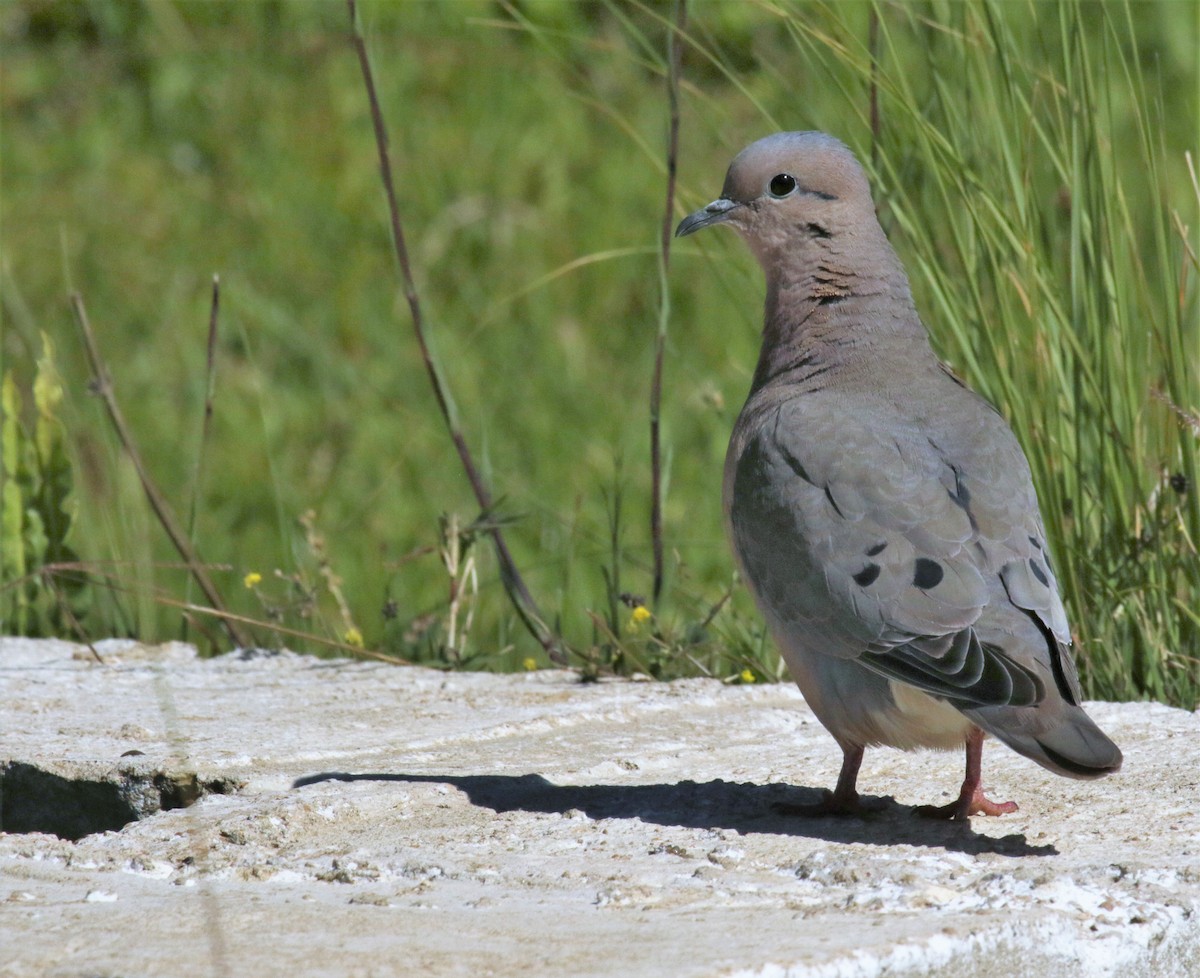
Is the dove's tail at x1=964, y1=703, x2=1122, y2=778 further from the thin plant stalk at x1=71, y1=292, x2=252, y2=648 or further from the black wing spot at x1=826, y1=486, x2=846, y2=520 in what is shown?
the thin plant stalk at x1=71, y1=292, x2=252, y2=648

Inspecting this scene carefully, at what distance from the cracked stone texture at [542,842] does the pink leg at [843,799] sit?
30mm

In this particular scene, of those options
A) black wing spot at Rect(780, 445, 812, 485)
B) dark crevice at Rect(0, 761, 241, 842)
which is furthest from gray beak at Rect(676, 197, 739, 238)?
dark crevice at Rect(0, 761, 241, 842)

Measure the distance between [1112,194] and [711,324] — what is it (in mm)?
3105

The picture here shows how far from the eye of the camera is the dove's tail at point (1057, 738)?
8.79 ft

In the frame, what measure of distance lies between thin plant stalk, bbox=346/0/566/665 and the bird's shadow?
3.65 feet

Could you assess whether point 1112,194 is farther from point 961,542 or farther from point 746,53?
point 746,53

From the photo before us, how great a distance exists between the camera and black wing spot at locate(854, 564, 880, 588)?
3.00 m

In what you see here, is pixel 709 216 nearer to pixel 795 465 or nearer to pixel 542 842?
pixel 795 465

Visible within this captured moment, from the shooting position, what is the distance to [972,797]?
300 cm

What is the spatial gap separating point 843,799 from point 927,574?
1.32 ft

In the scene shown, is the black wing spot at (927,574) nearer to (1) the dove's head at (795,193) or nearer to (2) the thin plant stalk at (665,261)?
(1) the dove's head at (795,193)

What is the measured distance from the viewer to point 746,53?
816 cm

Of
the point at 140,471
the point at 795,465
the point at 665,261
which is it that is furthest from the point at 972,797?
the point at 140,471

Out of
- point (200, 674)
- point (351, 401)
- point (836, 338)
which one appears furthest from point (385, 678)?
point (351, 401)
